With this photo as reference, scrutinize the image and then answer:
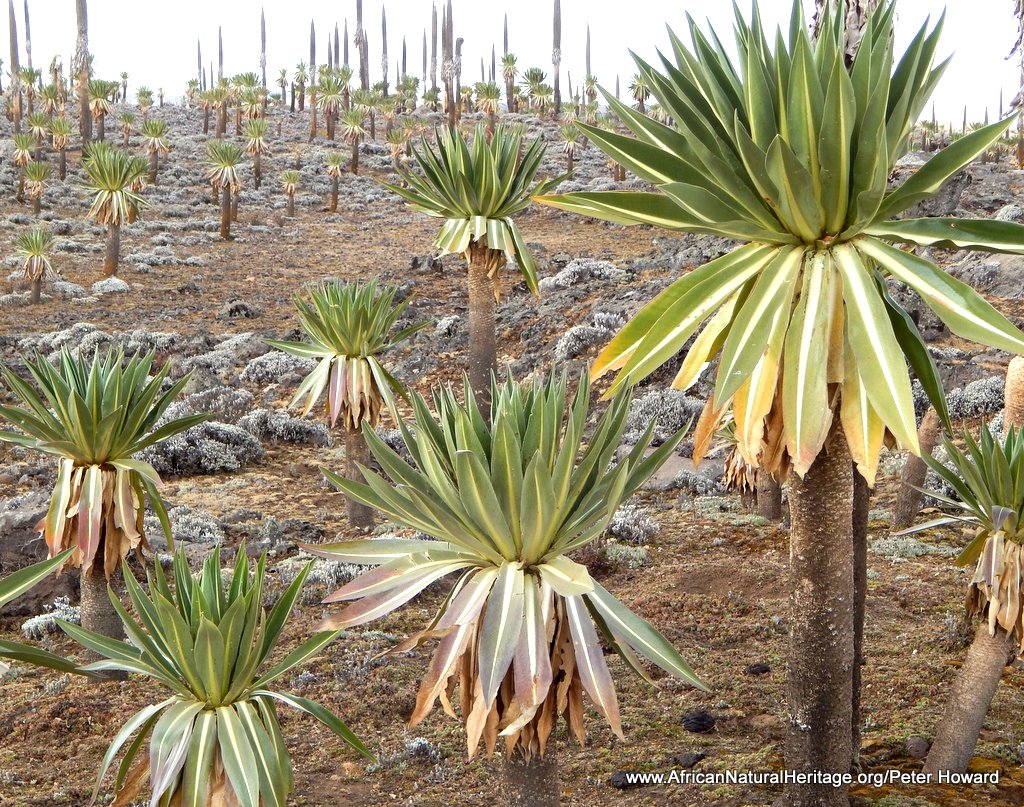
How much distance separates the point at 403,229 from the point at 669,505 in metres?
19.5

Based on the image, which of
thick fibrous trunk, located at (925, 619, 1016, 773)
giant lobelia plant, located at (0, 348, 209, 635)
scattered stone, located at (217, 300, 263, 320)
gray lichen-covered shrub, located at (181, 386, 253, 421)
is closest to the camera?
thick fibrous trunk, located at (925, 619, 1016, 773)

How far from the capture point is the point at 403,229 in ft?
90.6

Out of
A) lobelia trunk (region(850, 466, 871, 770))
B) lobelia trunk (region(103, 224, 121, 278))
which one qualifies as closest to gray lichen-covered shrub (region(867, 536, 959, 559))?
lobelia trunk (region(850, 466, 871, 770))

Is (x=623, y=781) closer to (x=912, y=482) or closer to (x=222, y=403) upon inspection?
(x=912, y=482)

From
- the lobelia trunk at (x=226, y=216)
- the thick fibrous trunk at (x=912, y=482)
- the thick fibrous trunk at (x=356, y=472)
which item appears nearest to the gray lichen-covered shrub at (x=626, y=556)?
the thick fibrous trunk at (x=912, y=482)

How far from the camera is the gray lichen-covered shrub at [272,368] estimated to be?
15219 millimetres

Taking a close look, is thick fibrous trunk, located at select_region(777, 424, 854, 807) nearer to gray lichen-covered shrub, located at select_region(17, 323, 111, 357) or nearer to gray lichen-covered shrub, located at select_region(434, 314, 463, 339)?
gray lichen-covered shrub, located at select_region(434, 314, 463, 339)

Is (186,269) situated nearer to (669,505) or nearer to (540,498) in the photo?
(669,505)

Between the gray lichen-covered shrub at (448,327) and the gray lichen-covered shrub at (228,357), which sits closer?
the gray lichen-covered shrub at (228,357)

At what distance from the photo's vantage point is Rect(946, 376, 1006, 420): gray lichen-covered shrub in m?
10.7

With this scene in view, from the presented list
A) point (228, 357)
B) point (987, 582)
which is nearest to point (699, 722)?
point (987, 582)

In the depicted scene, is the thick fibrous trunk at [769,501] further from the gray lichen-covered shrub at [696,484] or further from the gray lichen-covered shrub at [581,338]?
the gray lichen-covered shrub at [581,338]

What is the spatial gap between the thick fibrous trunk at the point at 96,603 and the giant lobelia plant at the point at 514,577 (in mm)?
2880

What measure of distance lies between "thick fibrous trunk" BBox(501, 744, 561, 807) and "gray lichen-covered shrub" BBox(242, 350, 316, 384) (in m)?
12.6
